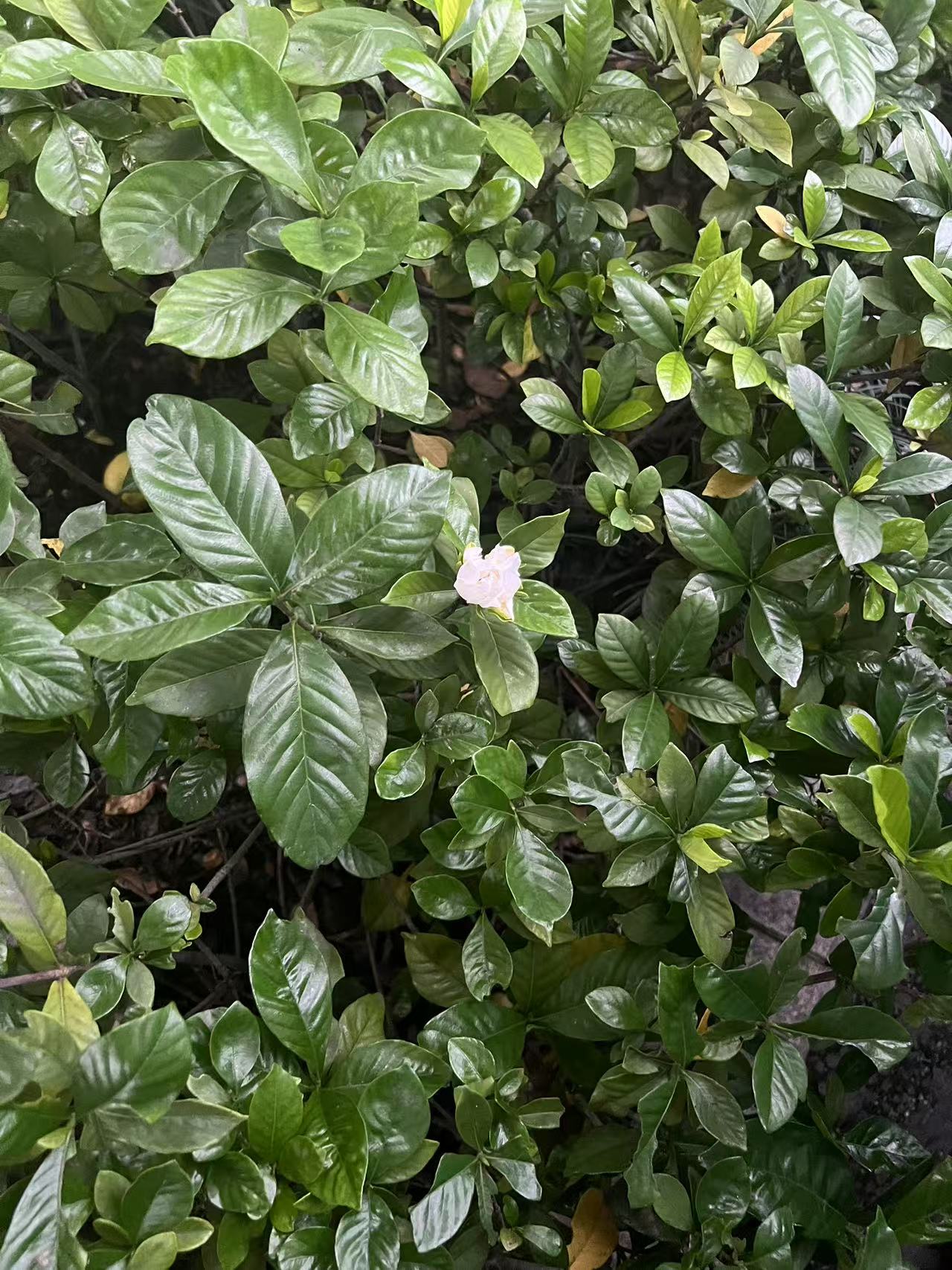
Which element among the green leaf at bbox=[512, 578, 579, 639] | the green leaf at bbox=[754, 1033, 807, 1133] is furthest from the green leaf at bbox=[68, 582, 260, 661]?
the green leaf at bbox=[754, 1033, 807, 1133]

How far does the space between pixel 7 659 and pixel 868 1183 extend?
144 cm

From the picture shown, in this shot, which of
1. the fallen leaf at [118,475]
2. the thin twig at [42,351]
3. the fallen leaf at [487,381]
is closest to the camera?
the thin twig at [42,351]

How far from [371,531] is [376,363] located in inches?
5.6

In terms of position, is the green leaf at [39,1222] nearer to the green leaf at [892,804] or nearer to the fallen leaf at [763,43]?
the green leaf at [892,804]

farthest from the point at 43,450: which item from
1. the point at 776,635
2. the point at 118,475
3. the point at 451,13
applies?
the point at 776,635

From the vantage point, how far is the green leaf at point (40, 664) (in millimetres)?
667

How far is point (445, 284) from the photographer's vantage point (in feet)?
3.58

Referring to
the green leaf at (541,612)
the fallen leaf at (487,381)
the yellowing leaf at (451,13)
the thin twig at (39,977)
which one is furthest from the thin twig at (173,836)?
the yellowing leaf at (451,13)

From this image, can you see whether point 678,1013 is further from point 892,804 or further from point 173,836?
point 173,836

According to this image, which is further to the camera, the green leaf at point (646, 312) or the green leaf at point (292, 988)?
the green leaf at point (646, 312)

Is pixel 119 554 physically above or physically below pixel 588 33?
below

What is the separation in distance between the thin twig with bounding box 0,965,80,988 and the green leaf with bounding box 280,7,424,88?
831mm

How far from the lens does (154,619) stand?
2.14 ft

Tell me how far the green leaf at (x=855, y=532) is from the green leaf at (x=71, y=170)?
810mm
